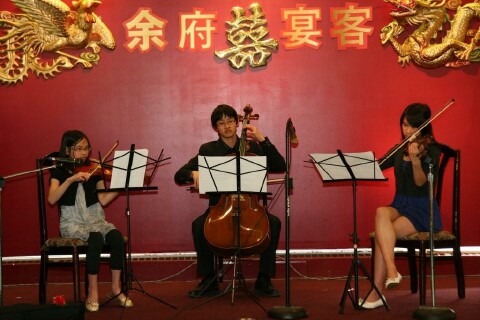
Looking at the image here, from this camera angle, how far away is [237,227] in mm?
4309

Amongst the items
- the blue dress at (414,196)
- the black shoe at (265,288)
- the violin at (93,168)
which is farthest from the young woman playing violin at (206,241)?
the blue dress at (414,196)

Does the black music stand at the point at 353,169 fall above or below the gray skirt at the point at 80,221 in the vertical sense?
above

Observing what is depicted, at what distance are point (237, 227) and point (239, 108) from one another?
58.1 inches

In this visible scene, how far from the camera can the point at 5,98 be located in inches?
218

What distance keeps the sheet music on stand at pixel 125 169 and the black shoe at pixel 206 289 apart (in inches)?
37.5

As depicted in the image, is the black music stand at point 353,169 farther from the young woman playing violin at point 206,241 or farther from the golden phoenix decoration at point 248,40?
the golden phoenix decoration at point 248,40

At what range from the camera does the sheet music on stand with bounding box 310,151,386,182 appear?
3955 mm

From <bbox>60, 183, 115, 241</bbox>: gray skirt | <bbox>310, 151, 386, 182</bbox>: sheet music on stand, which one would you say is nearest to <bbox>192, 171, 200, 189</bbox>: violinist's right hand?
<bbox>60, 183, 115, 241</bbox>: gray skirt

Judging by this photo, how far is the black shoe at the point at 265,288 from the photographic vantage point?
15.5ft

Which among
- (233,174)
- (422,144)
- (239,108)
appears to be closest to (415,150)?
(422,144)

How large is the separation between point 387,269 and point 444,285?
1179 millimetres

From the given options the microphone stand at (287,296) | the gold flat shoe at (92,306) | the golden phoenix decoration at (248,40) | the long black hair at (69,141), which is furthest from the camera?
the golden phoenix decoration at (248,40)

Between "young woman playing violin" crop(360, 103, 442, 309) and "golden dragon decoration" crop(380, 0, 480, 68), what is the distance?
4.06 ft

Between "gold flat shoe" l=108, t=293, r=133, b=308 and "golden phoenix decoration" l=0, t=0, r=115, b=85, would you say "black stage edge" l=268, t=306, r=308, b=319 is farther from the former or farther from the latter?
"golden phoenix decoration" l=0, t=0, r=115, b=85
